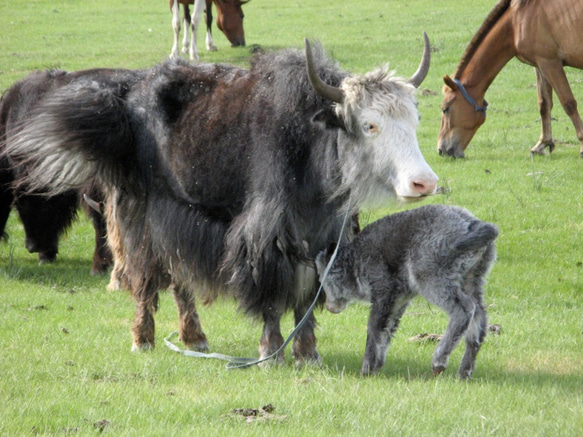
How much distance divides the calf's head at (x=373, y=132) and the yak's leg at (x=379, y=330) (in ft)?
2.19

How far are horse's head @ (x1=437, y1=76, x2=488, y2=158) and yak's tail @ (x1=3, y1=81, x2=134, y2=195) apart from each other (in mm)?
7363

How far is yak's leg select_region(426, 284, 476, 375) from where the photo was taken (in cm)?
524

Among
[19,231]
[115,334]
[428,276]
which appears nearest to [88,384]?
[115,334]

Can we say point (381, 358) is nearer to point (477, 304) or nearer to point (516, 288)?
point (477, 304)

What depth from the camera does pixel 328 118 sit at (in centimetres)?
533

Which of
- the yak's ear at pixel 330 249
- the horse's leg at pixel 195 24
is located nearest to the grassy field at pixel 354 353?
the yak's ear at pixel 330 249

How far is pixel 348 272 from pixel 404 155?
97 cm

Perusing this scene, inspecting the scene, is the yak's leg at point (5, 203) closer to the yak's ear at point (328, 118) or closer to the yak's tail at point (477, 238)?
the yak's ear at point (328, 118)

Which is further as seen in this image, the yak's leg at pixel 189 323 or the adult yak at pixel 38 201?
the adult yak at pixel 38 201

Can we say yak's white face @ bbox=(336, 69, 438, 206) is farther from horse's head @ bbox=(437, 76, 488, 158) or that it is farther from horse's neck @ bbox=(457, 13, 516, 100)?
horse's neck @ bbox=(457, 13, 516, 100)

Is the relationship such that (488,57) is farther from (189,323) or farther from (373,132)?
(373,132)

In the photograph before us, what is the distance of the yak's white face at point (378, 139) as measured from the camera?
17.0ft

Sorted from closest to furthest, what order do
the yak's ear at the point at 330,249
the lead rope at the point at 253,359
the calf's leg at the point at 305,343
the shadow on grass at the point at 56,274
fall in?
the lead rope at the point at 253,359
the yak's ear at the point at 330,249
the calf's leg at the point at 305,343
the shadow on grass at the point at 56,274

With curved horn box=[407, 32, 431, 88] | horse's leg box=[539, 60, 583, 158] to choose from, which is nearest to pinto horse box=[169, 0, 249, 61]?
horse's leg box=[539, 60, 583, 158]
